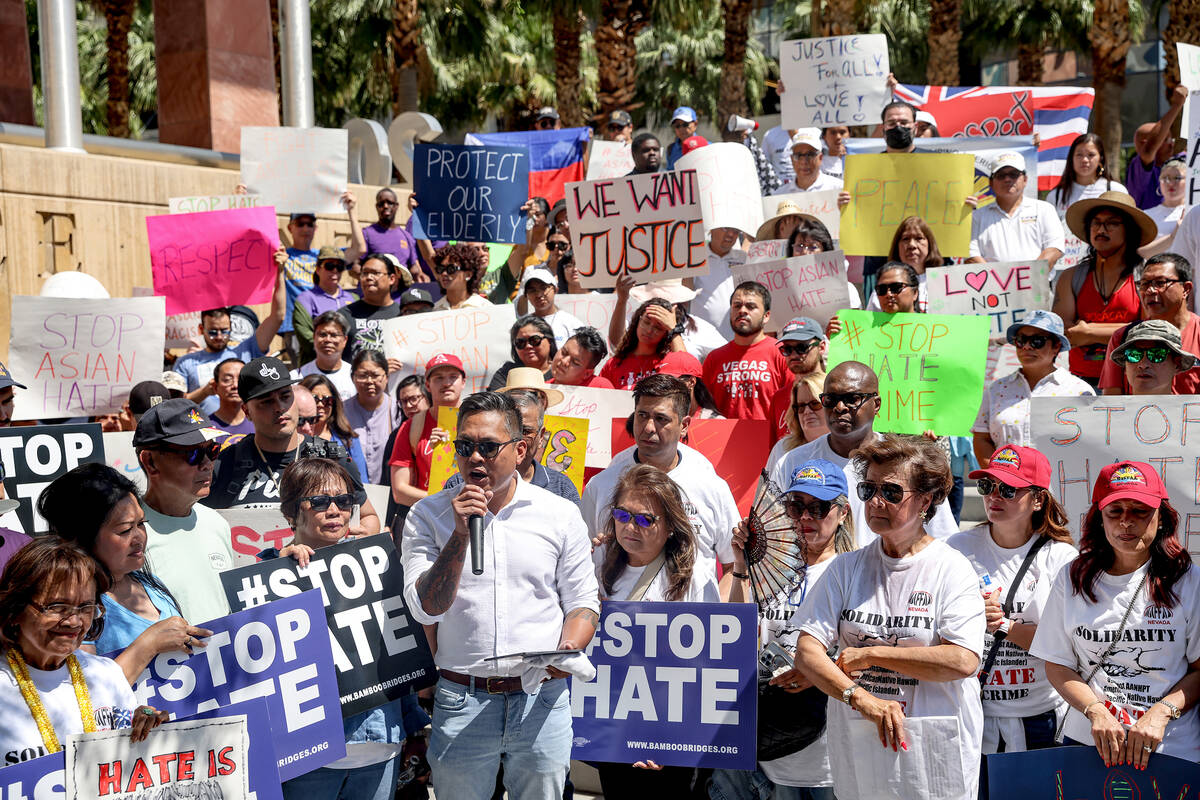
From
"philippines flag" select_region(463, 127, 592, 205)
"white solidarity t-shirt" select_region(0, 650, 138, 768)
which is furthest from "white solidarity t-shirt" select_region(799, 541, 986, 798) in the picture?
"philippines flag" select_region(463, 127, 592, 205)

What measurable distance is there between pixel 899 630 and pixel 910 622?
0.04m

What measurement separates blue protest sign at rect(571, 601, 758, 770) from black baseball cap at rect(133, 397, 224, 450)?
4.96ft

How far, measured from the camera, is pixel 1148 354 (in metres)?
5.59

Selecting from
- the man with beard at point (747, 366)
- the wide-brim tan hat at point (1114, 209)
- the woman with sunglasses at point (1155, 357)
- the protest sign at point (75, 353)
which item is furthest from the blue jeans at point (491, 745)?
the wide-brim tan hat at point (1114, 209)

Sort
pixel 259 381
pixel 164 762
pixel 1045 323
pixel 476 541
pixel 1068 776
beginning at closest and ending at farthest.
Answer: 1. pixel 164 762
2. pixel 476 541
3. pixel 1068 776
4. pixel 259 381
5. pixel 1045 323

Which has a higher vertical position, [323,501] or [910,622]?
[323,501]

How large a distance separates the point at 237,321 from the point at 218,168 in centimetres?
563

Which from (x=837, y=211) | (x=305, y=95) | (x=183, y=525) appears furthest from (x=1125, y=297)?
(x=305, y=95)

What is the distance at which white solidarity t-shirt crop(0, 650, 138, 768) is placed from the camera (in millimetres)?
3184

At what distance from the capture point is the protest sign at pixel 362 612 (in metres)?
4.27

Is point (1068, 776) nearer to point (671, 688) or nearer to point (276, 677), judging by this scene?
point (671, 688)

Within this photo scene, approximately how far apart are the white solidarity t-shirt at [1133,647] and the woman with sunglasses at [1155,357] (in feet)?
5.94

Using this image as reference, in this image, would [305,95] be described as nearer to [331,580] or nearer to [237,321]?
[237,321]

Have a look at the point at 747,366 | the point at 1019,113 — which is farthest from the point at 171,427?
the point at 1019,113
